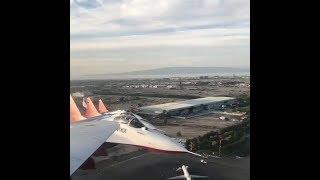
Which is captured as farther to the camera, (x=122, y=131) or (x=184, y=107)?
(x=122, y=131)

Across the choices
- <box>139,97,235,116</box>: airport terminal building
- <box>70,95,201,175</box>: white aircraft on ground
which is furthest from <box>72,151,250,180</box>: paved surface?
<box>139,97,235,116</box>: airport terminal building

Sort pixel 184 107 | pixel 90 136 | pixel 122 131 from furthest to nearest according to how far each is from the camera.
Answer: pixel 122 131 < pixel 90 136 < pixel 184 107

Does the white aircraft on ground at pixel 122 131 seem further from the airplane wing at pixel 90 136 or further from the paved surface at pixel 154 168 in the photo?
the paved surface at pixel 154 168

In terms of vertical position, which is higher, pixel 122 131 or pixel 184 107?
pixel 184 107

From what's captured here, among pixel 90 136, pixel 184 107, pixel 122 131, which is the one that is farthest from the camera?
pixel 122 131

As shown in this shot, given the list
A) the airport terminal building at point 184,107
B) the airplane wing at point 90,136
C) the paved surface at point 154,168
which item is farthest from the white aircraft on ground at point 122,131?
the airport terminal building at point 184,107

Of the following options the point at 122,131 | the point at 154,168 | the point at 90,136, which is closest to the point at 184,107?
the point at 154,168

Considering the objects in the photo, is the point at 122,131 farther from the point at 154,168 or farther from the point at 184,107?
the point at 184,107
